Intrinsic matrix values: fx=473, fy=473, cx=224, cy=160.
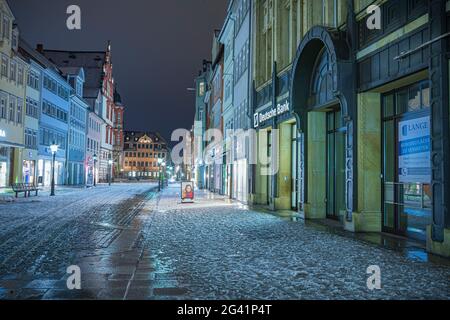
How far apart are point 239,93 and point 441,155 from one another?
2515cm

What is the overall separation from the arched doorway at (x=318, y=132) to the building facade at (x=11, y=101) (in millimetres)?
28397

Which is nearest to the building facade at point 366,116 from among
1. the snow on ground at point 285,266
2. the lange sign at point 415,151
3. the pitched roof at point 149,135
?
the lange sign at point 415,151

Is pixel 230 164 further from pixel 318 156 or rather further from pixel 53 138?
pixel 53 138

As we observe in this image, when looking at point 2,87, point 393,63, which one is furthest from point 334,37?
point 2,87

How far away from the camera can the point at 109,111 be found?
88.9m

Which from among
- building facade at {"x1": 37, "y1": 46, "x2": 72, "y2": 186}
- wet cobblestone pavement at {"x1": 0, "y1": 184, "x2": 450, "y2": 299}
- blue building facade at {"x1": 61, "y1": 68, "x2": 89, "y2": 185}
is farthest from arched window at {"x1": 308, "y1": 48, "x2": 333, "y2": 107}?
blue building facade at {"x1": 61, "y1": 68, "x2": 89, "y2": 185}

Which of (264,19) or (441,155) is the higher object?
(264,19)

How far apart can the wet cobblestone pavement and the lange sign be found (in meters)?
2.18

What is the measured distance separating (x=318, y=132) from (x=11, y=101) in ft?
102

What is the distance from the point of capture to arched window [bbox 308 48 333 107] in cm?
1603

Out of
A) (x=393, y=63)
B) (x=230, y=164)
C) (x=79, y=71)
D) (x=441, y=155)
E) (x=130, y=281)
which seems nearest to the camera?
(x=130, y=281)

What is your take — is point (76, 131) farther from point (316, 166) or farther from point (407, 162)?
point (407, 162)

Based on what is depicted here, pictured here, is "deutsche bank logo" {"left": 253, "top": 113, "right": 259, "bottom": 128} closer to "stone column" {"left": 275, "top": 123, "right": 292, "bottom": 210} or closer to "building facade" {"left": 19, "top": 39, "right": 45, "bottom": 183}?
"stone column" {"left": 275, "top": 123, "right": 292, "bottom": 210}

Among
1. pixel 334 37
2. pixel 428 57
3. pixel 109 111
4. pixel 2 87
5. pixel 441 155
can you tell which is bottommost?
pixel 441 155
